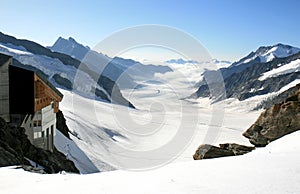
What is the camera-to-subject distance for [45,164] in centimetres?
1755

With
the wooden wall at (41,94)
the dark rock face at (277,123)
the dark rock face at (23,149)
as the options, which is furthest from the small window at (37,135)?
the dark rock face at (277,123)

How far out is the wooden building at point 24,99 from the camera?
1809 cm

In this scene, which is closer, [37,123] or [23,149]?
[23,149]

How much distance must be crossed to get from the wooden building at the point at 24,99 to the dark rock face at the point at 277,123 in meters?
17.0

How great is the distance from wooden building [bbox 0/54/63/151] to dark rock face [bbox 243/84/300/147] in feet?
55.8

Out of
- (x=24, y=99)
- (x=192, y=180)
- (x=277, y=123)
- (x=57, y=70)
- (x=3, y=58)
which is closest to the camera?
(x=192, y=180)

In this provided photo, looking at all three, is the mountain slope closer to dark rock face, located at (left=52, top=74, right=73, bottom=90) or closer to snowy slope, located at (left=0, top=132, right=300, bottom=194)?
dark rock face, located at (left=52, top=74, right=73, bottom=90)

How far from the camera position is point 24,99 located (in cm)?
1945

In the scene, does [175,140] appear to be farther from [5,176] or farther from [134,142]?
[5,176]

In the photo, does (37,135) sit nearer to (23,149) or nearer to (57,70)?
(23,149)

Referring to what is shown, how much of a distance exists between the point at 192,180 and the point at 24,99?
50.3ft

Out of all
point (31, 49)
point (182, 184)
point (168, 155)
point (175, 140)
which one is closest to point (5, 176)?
point (182, 184)

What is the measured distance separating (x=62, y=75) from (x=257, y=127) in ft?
343

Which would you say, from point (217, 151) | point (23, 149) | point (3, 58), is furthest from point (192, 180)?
point (3, 58)
